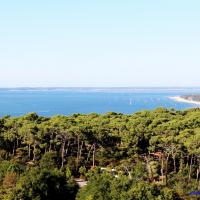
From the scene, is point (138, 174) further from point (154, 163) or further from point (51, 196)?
point (51, 196)

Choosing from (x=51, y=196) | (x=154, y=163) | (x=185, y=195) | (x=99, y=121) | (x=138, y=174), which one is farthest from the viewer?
(x=99, y=121)

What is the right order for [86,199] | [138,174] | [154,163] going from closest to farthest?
[86,199], [138,174], [154,163]

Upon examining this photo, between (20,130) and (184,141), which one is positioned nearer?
(184,141)

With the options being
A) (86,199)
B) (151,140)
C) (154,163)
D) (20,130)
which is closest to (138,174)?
(154,163)

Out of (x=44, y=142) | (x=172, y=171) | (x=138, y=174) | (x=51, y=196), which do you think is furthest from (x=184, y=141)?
(x=51, y=196)

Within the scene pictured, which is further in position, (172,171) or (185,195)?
(172,171)

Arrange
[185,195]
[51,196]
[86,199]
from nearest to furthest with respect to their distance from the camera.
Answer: [86,199]
[51,196]
[185,195]

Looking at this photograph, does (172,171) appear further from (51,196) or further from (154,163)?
(51,196)

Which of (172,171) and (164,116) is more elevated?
(164,116)

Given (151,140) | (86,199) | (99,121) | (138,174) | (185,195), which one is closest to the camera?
(86,199)
